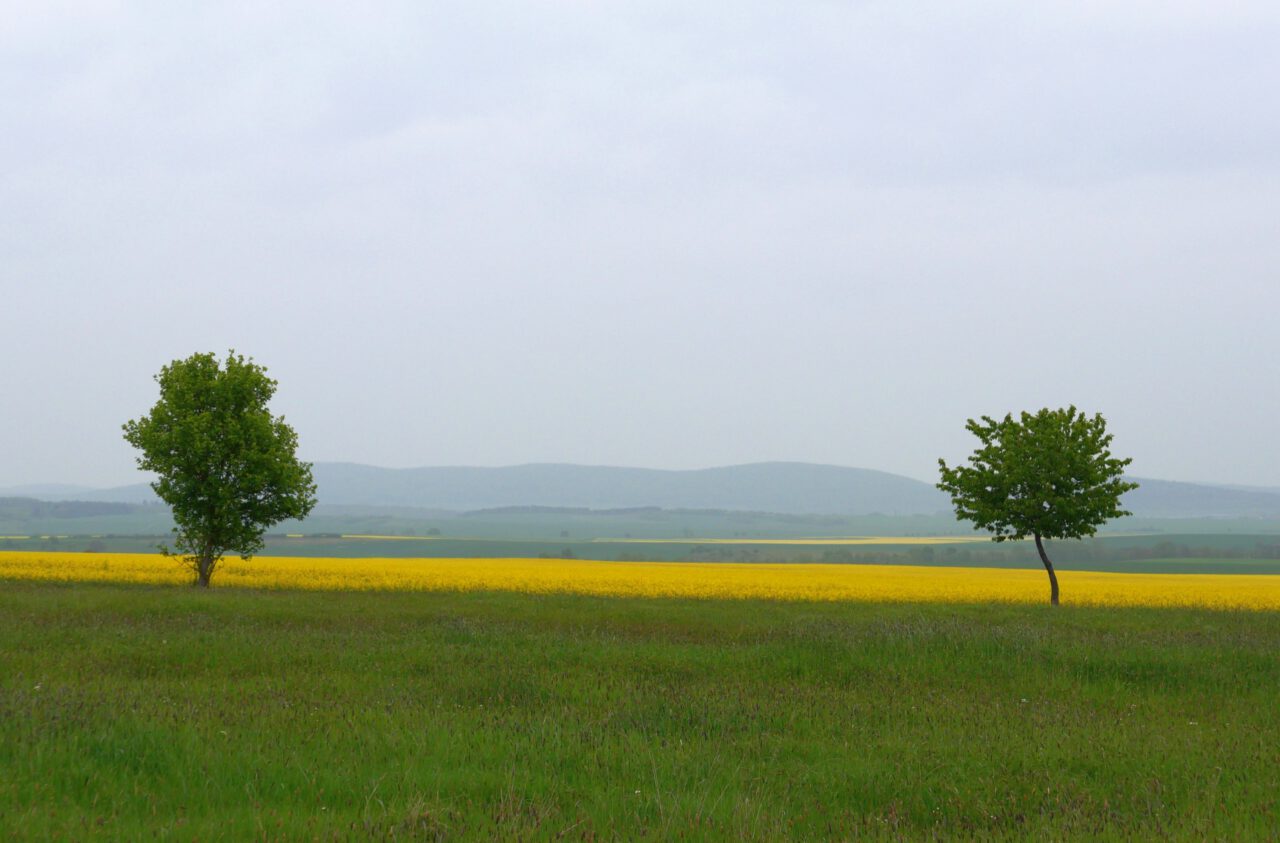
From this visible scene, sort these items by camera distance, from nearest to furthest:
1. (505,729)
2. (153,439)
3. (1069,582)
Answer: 1. (505,729)
2. (153,439)
3. (1069,582)

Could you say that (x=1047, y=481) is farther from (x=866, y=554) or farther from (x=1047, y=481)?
(x=866, y=554)

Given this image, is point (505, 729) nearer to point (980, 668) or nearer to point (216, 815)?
point (216, 815)

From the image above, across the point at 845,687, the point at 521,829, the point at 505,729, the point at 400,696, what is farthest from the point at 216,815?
the point at 845,687

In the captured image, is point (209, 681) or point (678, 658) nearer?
→ point (209, 681)

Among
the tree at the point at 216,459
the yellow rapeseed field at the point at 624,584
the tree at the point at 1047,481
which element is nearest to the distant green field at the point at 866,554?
the yellow rapeseed field at the point at 624,584

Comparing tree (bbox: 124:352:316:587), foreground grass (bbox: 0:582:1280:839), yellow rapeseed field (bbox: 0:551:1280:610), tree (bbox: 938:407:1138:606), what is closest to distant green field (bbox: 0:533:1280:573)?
yellow rapeseed field (bbox: 0:551:1280:610)

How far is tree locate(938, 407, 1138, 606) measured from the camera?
108 ft

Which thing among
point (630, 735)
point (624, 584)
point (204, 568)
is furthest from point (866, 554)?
point (630, 735)

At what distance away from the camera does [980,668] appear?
13.7 m

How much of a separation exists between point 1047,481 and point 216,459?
30475 millimetres

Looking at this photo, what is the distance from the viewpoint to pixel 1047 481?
33.0 metres

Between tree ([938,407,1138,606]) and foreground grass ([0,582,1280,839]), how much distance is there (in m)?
15.8

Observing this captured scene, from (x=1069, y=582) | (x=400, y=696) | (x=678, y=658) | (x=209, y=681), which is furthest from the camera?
(x=1069, y=582)

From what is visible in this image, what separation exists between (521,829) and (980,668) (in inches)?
399
